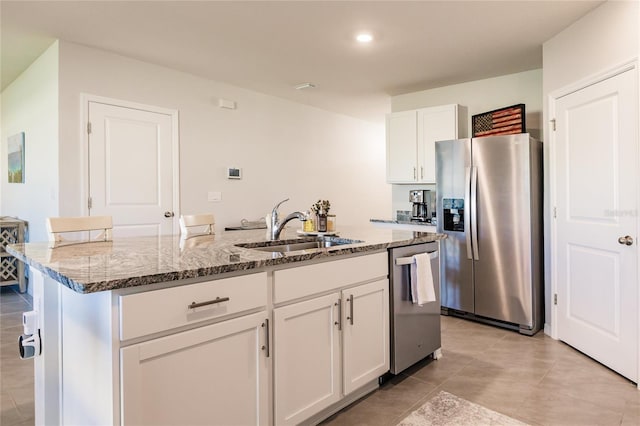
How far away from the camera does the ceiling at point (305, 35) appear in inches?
114

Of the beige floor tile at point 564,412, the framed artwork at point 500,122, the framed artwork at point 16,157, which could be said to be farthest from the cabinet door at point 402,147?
the framed artwork at point 16,157

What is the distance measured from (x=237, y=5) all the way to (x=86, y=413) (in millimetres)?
2652

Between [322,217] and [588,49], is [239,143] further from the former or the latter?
[588,49]

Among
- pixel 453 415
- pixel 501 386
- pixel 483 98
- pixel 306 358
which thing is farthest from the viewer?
pixel 483 98

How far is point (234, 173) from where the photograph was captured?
4938mm

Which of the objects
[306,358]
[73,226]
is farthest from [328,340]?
[73,226]

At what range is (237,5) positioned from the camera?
284 centimetres

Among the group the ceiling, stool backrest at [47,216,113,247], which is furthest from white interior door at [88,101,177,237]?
stool backrest at [47,216,113,247]

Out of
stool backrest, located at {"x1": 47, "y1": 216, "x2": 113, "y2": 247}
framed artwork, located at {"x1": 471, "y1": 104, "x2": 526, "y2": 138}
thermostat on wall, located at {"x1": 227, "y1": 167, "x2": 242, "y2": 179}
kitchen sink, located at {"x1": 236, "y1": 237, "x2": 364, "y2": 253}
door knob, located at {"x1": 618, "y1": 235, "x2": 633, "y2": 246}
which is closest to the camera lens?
stool backrest, located at {"x1": 47, "y1": 216, "x2": 113, "y2": 247}

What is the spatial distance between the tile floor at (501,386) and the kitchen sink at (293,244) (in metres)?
0.94

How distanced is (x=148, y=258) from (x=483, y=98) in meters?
4.20

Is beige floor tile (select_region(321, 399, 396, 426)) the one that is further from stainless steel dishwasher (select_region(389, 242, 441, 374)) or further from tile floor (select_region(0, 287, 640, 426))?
stainless steel dishwasher (select_region(389, 242, 441, 374))

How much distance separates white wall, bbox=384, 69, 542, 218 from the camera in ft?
13.7

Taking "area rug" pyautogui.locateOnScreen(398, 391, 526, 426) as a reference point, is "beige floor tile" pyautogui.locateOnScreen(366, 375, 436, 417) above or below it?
above
